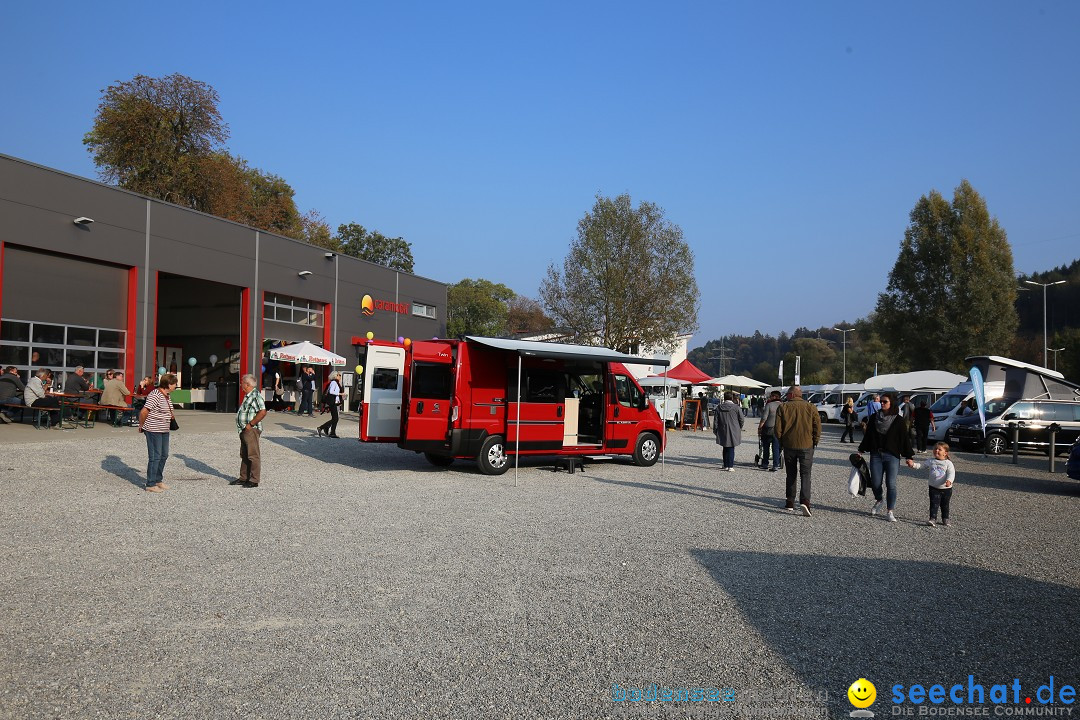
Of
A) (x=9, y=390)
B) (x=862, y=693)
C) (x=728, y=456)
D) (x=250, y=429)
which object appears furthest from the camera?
(x=9, y=390)

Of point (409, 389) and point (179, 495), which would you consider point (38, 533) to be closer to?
point (179, 495)

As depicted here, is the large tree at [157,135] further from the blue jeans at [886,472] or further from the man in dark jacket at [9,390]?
the blue jeans at [886,472]

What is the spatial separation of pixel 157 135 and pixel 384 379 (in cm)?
3108

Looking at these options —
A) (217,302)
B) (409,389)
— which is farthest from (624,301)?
(409,389)

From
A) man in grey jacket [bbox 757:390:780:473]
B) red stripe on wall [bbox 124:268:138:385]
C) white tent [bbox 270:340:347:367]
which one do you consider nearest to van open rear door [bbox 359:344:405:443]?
man in grey jacket [bbox 757:390:780:473]

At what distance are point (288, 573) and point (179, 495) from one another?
15.9 ft

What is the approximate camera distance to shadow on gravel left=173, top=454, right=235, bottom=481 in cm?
1256

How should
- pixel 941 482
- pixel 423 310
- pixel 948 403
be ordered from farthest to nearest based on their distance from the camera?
pixel 423 310 → pixel 948 403 → pixel 941 482

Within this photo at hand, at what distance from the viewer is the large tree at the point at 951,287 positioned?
146ft

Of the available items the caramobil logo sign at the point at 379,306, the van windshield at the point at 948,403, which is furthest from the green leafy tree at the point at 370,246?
the van windshield at the point at 948,403

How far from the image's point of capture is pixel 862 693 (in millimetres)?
4102

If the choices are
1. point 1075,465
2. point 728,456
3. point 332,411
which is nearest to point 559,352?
point 728,456

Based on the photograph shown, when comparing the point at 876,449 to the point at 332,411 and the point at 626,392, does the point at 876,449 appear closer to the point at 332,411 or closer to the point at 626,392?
the point at 626,392

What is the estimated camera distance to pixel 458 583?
616 cm
